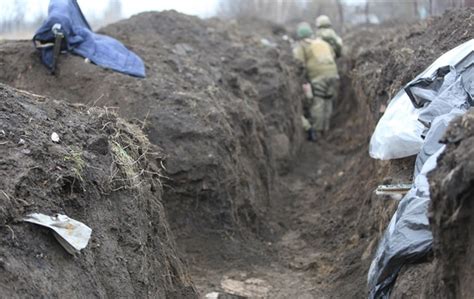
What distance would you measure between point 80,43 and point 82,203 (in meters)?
4.38

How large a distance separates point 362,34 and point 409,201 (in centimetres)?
1597

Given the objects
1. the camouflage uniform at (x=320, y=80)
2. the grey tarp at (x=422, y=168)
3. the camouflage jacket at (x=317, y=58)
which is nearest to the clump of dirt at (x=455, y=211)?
the grey tarp at (x=422, y=168)

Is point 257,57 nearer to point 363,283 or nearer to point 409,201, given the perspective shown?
point 363,283

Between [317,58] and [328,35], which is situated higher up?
[328,35]

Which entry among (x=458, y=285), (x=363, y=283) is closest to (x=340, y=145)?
(x=363, y=283)

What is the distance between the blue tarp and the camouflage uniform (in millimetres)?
7060

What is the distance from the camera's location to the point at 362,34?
19.8 meters

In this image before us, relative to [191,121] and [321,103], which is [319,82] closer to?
[321,103]

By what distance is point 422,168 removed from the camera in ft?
14.9

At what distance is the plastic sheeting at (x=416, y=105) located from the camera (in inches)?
216

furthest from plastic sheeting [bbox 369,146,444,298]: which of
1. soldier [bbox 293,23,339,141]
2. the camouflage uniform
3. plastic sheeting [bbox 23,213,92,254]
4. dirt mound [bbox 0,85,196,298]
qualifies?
the camouflage uniform

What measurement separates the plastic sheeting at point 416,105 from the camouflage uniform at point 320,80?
29.1 ft

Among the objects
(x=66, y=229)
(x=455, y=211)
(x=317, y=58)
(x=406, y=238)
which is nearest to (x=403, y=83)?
(x=406, y=238)

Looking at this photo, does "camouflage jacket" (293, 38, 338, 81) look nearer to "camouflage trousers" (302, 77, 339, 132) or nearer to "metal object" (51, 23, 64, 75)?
"camouflage trousers" (302, 77, 339, 132)
